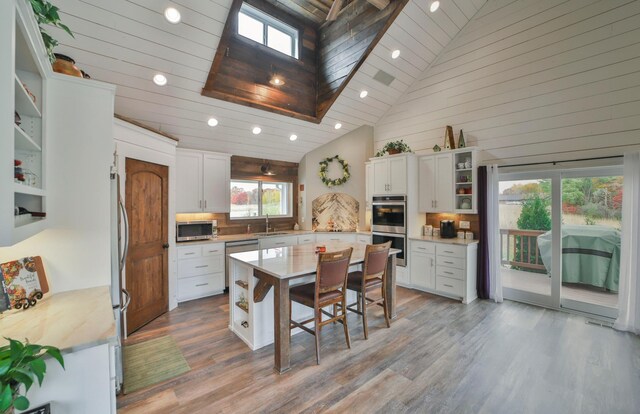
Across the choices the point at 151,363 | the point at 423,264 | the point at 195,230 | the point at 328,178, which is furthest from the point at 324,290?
the point at 328,178

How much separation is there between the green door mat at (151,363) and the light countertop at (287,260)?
106cm

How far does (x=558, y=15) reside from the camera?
3672mm

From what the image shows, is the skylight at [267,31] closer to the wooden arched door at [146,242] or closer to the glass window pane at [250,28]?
the glass window pane at [250,28]

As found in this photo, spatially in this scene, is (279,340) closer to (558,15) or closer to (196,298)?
(196,298)

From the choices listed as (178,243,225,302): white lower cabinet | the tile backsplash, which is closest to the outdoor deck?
the tile backsplash

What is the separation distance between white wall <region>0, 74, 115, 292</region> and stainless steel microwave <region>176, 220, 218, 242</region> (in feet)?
7.57

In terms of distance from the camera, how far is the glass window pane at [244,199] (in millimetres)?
5273

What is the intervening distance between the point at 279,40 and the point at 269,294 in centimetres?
400

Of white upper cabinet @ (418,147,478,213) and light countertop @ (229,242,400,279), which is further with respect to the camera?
white upper cabinet @ (418,147,478,213)

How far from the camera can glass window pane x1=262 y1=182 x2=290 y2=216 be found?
18.7ft

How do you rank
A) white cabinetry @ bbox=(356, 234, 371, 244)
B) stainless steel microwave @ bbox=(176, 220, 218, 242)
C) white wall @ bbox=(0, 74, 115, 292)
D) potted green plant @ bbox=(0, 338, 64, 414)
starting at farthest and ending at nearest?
white cabinetry @ bbox=(356, 234, 371, 244), stainless steel microwave @ bbox=(176, 220, 218, 242), white wall @ bbox=(0, 74, 115, 292), potted green plant @ bbox=(0, 338, 64, 414)

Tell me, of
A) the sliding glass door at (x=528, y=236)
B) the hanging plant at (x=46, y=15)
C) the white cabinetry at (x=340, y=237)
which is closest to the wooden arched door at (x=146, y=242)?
the hanging plant at (x=46, y=15)

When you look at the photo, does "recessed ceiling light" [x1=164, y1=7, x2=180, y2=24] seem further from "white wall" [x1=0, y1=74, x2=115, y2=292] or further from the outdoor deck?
the outdoor deck

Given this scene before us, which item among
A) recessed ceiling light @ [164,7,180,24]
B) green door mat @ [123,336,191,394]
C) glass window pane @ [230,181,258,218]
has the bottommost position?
green door mat @ [123,336,191,394]
